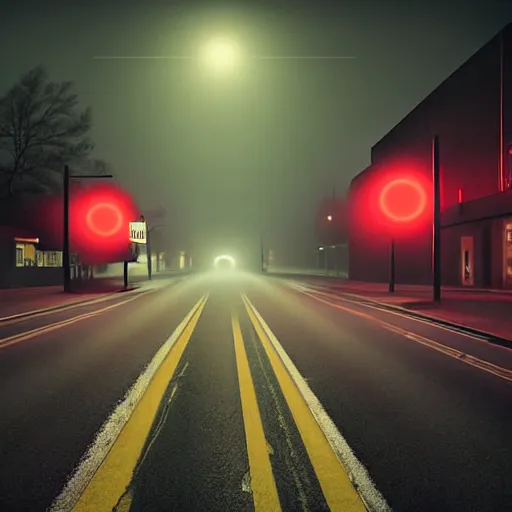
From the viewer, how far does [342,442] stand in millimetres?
4113

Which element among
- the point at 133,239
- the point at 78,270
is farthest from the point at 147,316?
the point at 78,270

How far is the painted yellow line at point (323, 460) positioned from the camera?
3105 mm

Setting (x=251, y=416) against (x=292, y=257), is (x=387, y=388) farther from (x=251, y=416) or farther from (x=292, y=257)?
(x=292, y=257)

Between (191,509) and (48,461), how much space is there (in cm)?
145

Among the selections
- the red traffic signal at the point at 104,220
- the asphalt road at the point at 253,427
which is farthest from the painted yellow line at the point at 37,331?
the red traffic signal at the point at 104,220

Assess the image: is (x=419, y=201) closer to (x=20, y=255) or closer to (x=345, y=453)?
(x=20, y=255)

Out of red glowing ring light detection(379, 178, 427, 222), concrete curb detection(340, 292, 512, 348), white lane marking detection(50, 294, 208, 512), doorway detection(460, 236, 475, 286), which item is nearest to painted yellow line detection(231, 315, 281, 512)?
white lane marking detection(50, 294, 208, 512)

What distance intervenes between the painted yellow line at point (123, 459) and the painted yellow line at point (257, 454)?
3.13 ft

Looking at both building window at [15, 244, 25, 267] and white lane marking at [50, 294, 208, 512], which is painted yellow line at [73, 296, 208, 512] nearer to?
white lane marking at [50, 294, 208, 512]

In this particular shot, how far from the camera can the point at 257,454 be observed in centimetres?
387

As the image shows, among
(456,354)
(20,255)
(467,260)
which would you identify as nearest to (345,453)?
(456,354)

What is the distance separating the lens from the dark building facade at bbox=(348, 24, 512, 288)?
80.7 ft

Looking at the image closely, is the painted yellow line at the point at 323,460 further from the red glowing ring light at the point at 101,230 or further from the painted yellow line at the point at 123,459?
the red glowing ring light at the point at 101,230

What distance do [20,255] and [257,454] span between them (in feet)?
108
